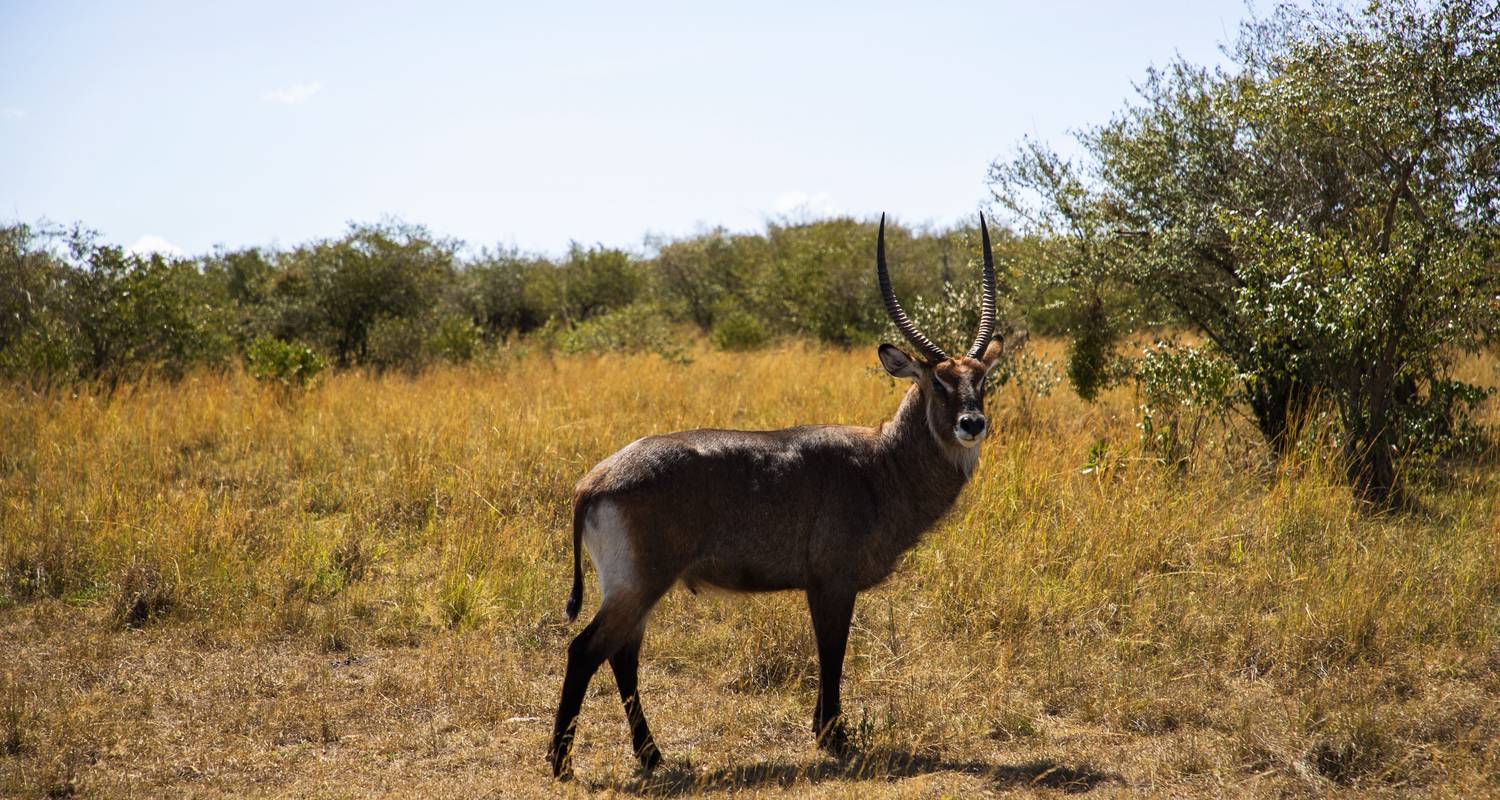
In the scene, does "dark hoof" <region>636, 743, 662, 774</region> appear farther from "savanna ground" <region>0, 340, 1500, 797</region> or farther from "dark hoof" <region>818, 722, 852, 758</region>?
"dark hoof" <region>818, 722, 852, 758</region>

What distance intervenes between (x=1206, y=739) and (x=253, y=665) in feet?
16.3

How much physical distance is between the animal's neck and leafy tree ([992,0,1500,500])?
3.85 m

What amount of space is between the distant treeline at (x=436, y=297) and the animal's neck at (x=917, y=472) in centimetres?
549

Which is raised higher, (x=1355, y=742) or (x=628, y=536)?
(x=628, y=536)

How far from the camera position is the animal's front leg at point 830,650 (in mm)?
4891

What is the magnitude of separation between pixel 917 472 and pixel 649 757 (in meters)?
1.85

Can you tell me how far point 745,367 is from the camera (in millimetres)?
14750

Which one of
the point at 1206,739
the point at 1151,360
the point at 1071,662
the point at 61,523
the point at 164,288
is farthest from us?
the point at 164,288

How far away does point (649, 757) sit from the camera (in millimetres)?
4801

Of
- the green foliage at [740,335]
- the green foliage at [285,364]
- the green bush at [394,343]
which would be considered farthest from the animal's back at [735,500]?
the green foliage at [740,335]

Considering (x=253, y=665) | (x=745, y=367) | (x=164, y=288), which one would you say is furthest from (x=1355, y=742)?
(x=164, y=288)

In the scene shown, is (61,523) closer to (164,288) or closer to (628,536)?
(628,536)

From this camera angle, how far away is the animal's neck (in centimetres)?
515

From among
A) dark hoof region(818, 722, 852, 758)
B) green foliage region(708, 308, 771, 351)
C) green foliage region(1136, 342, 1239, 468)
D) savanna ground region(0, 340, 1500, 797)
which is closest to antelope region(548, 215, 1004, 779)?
dark hoof region(818, 722, 852, 758)
